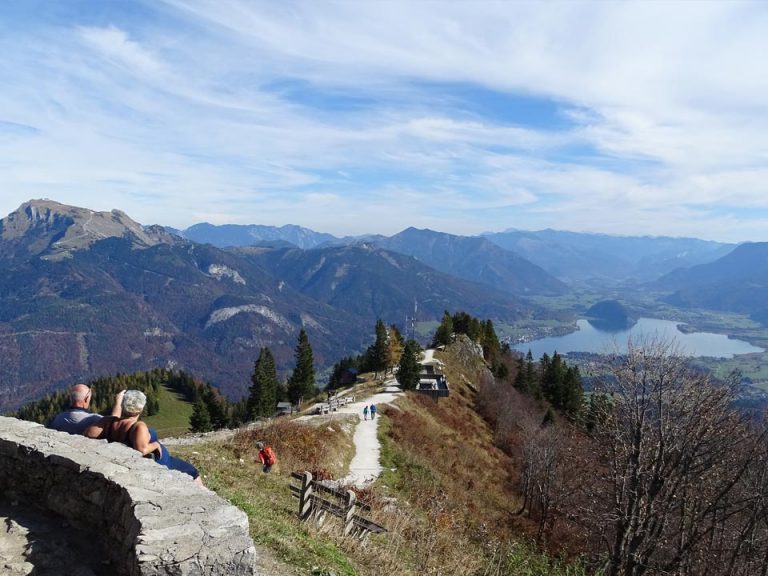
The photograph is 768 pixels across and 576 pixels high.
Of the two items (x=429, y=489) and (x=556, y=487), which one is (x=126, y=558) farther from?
(x=556, y=487)

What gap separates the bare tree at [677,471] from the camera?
15242mm

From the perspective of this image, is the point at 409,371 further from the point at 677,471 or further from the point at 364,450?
the point at 677,471

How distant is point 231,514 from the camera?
5.42m

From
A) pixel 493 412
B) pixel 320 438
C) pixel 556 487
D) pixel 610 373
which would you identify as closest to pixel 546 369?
pixel 493 412

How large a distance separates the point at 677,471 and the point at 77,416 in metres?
16.3

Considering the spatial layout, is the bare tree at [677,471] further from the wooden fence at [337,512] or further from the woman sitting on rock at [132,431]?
the woman sitting on rock at [132,431]

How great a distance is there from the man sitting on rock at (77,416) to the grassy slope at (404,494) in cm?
330

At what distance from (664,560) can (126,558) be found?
59.5 feet

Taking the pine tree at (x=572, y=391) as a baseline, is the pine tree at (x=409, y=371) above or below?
above

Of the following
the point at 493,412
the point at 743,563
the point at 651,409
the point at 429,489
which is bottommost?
the point at 493,412

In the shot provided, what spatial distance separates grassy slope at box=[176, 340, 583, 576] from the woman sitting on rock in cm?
249

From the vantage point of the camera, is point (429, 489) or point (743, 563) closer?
point (743, 563)

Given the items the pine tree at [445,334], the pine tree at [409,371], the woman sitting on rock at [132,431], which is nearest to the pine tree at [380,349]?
the pine tree at [409,371]

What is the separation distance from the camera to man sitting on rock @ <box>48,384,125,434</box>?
7.70m
